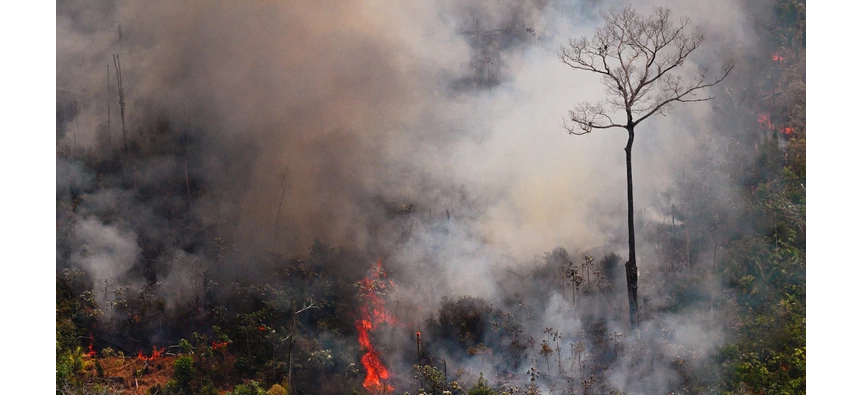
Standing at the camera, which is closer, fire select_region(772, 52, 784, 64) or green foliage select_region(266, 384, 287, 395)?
green foliage select_region(266, 384, 287, 395)

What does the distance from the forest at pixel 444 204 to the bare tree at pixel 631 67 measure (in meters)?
0.02

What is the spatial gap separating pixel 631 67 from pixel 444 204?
228 cm

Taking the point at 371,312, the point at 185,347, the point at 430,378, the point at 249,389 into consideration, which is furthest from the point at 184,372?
the point at 430,378

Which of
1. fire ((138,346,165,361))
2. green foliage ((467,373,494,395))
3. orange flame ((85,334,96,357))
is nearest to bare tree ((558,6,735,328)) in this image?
green foliage ((467,373,494,395))

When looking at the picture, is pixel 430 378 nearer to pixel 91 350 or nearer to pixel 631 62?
pixel 91 350

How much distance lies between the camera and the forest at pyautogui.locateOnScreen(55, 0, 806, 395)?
732 cm

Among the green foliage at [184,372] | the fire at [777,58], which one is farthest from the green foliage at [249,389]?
the fire at [777,58]

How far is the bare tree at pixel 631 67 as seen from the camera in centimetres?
735

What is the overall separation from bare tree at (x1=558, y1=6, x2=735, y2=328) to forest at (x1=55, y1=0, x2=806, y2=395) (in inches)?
0.9

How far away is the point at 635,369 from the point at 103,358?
A: 5229mm

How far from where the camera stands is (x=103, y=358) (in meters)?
7.45

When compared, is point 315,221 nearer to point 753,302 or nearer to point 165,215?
point 165,215

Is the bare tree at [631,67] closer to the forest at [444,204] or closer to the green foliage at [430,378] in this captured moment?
the forest at [444,204]

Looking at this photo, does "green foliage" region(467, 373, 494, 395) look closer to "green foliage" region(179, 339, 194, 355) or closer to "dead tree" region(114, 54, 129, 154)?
"green foliage" region(179, 339, 194, 355)
